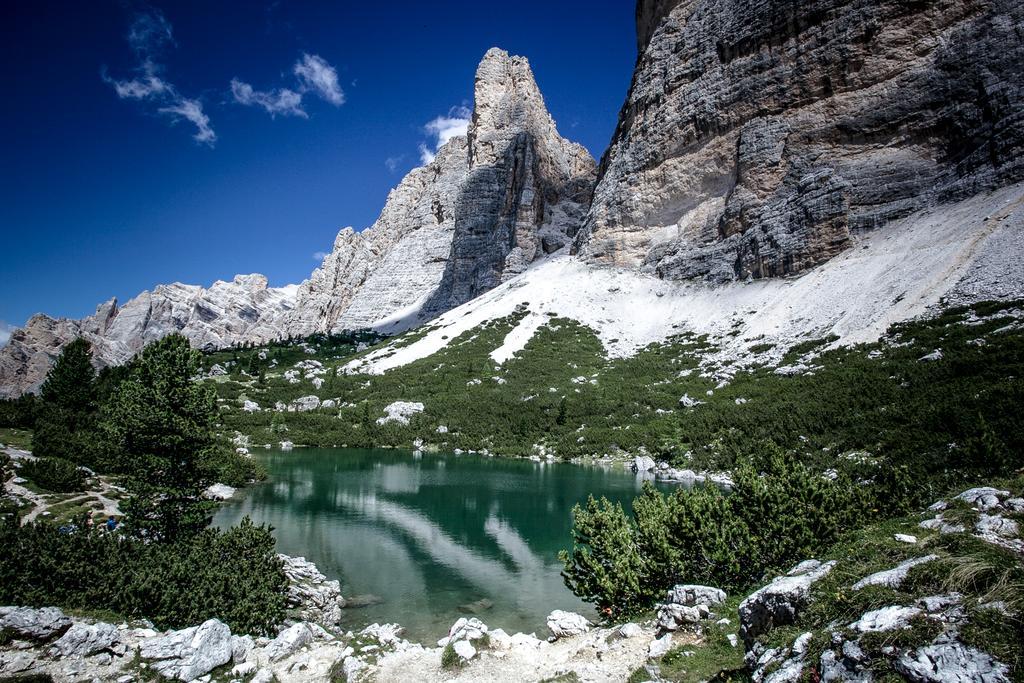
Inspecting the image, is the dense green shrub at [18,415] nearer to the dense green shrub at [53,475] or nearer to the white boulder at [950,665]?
the dense green shrub at [53,475]

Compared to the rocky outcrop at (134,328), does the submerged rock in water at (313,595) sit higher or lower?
lower

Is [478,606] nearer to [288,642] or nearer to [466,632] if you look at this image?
[466,632]

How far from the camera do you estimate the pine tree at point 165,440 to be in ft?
58.3

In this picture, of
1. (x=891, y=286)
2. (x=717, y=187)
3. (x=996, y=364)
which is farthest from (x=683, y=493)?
(x=717, y=187)

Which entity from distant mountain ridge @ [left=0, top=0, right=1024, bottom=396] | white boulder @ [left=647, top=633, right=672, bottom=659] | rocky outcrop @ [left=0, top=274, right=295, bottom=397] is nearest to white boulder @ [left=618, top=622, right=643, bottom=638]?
white boulder @ [left=647, top=633, right=672, bottom=659]

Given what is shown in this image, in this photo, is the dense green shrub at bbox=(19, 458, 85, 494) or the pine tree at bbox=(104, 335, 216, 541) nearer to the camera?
the pine tree at bbox=(104, 335, 216, 541)

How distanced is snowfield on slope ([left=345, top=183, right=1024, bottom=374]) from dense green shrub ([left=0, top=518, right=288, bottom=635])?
4749 centimetres

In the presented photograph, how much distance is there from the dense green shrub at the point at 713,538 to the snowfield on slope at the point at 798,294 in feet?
119

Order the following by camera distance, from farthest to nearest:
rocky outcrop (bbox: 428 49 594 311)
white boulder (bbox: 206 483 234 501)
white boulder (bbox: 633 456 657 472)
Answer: rocky outcrop (bbox: 428 49 594 311), white boulder (bbox: 633 456 657 472), white boulder (bbox: 206 483 234 501)

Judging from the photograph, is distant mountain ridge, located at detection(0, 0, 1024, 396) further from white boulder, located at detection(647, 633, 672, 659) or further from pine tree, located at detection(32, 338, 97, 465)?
white boulder, located at detection(647, 633, 672, 659)

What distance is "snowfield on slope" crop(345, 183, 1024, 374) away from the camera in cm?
4156

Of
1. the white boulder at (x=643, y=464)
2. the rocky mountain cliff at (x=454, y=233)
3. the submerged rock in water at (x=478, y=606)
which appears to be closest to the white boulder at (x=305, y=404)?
the white boulder at (x=643, y=464)

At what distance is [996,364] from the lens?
27.8 metres

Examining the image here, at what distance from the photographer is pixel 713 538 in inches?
514
